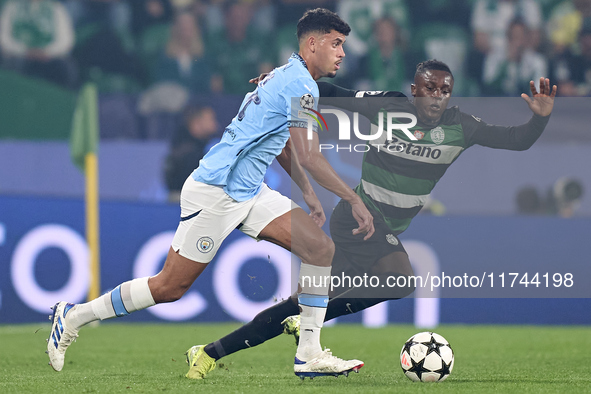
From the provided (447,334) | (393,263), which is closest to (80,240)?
(447,334)

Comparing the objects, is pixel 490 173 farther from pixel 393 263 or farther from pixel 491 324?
pixel 393 263

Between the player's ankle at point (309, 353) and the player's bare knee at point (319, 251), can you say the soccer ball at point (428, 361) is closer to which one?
the player's ankle at point (309, 353)

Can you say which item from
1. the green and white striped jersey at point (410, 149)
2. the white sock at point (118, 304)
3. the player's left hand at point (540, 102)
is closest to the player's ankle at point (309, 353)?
the white sock at point (118, 304)

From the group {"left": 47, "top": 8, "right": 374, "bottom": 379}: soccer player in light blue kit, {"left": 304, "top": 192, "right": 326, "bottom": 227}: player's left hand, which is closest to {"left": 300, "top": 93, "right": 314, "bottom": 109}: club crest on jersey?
{"left": 47, "top": 8, "right": 374, "bottom": 379}: soccer player in light blue kit

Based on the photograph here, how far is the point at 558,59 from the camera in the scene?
1096 cm

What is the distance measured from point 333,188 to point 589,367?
219 centimetres

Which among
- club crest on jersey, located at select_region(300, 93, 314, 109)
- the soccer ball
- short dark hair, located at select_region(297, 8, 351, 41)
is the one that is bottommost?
the soccer ball

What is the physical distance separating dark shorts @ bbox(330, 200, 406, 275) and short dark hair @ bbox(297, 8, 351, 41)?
122 centimetres

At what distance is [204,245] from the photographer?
464 cm

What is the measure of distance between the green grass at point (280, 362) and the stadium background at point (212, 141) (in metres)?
0.33

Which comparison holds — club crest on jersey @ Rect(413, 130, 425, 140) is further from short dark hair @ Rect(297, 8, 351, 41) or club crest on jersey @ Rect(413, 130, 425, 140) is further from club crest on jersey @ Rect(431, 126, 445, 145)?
short dark hair @ Rect(297, 8, 351, 41)

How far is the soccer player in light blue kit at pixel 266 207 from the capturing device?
464 cm

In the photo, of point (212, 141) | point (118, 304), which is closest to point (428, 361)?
point (118, 304)

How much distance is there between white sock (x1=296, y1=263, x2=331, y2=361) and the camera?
4660 mm
